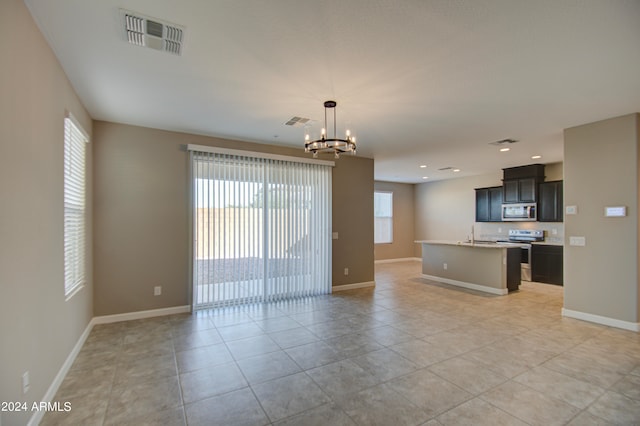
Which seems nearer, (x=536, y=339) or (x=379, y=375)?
(x=379, y=375)

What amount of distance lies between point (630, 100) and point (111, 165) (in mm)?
6666

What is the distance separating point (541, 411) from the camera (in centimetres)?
226

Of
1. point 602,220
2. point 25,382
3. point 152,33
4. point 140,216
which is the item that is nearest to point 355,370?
point 25,382

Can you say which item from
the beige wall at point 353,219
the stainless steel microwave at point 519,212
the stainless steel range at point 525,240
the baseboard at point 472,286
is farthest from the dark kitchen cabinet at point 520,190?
the beige wall at point 353,219

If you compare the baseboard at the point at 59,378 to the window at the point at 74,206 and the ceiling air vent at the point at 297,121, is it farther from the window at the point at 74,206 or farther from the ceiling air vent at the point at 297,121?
the ceiling air vent at the point at 297,121

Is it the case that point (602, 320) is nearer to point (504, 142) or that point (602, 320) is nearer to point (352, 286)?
point (504, 142)

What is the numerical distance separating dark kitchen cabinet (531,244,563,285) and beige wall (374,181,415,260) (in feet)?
13.8

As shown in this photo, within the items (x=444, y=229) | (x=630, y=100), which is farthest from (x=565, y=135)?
(x=444, y=229)

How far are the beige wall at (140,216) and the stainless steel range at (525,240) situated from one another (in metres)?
7.19

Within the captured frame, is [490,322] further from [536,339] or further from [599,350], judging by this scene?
[599,350]

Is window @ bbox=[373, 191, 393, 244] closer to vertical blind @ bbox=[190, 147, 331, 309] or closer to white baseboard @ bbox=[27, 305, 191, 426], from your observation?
vertical blind @ bbox=[190, 147, 331, 309]

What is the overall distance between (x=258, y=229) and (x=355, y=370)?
9.95 feet

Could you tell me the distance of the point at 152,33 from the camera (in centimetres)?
229

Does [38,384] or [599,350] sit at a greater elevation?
[38,384]
